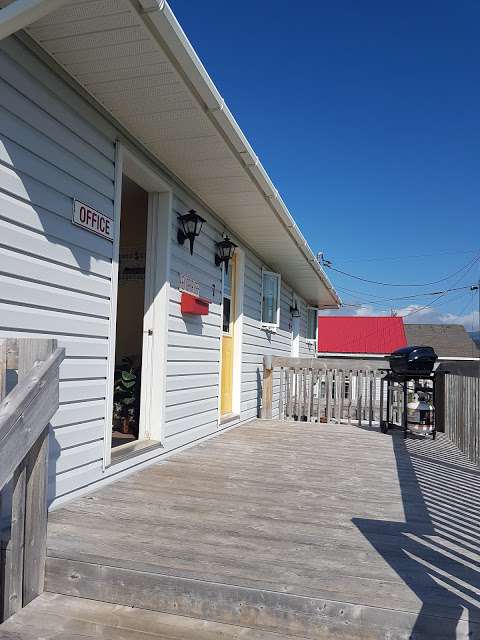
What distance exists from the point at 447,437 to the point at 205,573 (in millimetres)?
5104

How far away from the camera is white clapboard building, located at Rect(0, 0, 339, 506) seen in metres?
2.32

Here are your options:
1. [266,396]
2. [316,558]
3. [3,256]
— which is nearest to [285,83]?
[266,396]

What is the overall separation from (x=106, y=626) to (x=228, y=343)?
180 inches

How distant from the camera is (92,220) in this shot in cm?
298

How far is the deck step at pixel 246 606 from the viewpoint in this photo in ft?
5.18

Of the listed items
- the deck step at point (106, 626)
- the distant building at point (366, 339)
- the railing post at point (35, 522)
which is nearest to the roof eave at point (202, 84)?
the railing post at point (35, 522)

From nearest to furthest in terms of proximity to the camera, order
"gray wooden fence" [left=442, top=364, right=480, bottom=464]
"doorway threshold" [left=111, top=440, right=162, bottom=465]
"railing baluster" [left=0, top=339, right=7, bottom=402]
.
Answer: "railing baluster" [left=0, top=339, right=7, bottom=402], "doorway threshold" [left=111, top=440, right=162, bottom=465], "gray wooden fence" [left=442, top=364, right=480, bottom=464]

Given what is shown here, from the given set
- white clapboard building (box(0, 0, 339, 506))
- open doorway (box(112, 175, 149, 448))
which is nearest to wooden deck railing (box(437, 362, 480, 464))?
white clapboard building (box(0, 0, 339, 506))

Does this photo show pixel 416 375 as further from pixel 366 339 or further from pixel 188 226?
pixel 366 339

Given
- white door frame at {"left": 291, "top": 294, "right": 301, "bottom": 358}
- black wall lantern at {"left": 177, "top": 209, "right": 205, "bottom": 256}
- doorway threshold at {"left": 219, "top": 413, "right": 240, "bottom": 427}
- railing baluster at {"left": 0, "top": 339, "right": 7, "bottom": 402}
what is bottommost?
doorway threshold at {"left": 219, "top": 413, "right": 240, "bottom": 427}

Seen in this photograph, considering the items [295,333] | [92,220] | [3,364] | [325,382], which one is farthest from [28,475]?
[295,333]

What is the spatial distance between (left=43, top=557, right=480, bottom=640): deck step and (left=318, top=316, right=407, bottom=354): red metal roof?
20351 mm

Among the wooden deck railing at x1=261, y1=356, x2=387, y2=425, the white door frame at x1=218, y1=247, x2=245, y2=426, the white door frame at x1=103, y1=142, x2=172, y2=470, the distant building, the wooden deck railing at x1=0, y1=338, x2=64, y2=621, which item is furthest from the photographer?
the distant building

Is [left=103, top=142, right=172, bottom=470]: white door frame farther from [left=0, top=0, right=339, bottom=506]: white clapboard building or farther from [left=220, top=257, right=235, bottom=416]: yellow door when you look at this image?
[left=220, top=257, right=235, bottom=416]: yellow door
